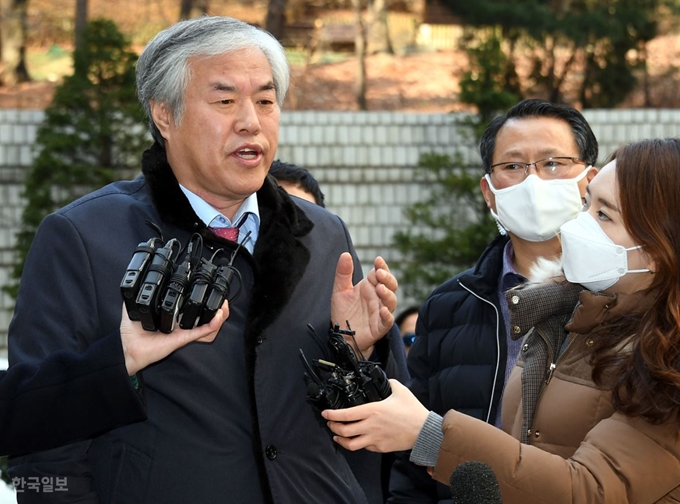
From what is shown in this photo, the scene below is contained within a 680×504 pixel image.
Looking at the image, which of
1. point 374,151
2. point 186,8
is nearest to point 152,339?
point 374,151

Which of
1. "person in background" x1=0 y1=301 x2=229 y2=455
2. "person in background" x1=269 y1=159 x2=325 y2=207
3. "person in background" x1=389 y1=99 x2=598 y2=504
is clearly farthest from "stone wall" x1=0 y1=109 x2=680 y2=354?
"person in background" x1=0 y1=301 x2=229 y2=455

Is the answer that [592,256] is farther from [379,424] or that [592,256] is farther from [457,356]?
[457,356]

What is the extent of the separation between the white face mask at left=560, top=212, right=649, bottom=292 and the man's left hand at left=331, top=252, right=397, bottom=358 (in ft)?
1.61

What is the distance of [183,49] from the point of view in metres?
3.19

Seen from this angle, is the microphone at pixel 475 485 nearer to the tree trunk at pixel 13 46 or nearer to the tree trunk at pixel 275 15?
the tree trunk at pixel 275 15

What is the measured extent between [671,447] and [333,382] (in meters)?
0.79

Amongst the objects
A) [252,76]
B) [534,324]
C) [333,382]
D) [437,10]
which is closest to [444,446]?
[333,382]

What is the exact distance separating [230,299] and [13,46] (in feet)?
64.6

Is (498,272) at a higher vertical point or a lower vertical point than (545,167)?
lower

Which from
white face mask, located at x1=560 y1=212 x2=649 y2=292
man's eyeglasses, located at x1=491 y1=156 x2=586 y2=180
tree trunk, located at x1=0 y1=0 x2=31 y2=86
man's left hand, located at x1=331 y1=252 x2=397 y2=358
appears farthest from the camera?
tree trunk, located at x1=0 y1=0 x2=31 y2=86

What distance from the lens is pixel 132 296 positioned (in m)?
2.58

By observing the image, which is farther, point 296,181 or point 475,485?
point 296,181

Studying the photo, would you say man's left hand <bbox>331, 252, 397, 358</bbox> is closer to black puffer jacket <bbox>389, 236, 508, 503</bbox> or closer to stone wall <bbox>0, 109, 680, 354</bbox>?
black puffer jacket <bbox>389, 236, 508, 503</bbox>

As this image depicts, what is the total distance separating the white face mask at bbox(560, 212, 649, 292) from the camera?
9.02ft
